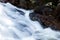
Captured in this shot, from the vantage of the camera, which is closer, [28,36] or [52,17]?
[28,36]

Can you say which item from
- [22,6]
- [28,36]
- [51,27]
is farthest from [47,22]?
[22,6]

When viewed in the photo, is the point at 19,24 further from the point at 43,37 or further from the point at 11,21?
the point at 43,37

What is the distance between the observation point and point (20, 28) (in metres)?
8.48

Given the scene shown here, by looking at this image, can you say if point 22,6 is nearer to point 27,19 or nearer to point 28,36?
point 27,19

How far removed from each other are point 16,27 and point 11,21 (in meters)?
0.46

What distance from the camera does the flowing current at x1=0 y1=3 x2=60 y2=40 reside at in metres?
7.93

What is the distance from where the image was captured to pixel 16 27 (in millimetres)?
8531

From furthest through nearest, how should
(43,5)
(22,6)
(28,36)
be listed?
(22,6), (43,5), (28,36)

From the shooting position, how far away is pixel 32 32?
8438 millimetres

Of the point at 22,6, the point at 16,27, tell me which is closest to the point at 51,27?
the point at 16,27

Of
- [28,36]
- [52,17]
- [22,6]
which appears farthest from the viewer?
[22,6]

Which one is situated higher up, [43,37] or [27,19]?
[27,19]

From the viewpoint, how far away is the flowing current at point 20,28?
7.93 m

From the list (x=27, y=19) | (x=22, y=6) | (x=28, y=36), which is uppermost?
(x=22, y=6)
